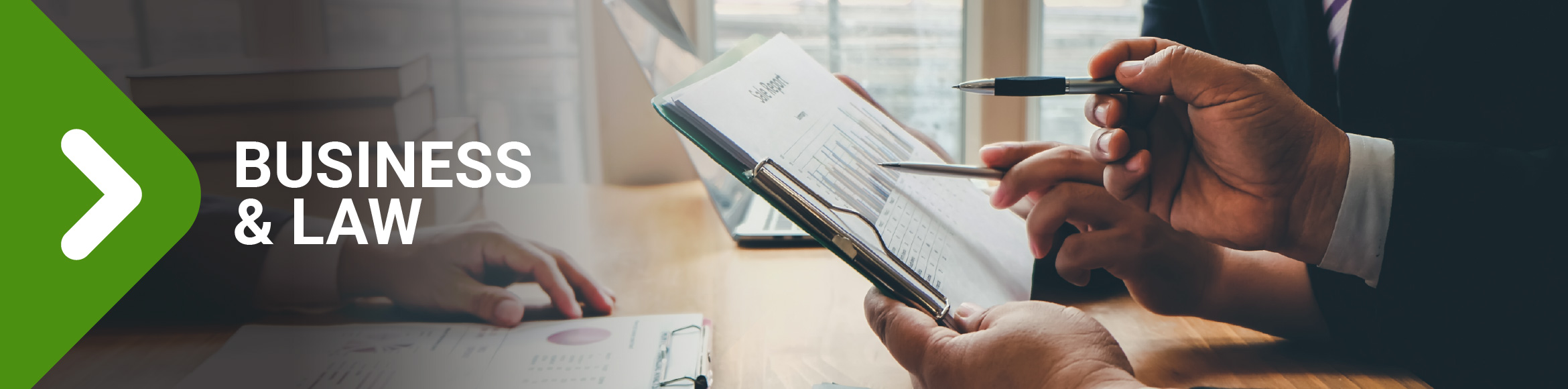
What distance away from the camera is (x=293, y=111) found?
0.60 meters

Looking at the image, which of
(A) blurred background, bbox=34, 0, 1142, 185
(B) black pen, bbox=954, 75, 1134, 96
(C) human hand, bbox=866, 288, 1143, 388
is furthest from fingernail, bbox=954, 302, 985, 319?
(A) blurred background, bbox=34, 0, 1142, 185

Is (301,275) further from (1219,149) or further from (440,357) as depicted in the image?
(1219,149)

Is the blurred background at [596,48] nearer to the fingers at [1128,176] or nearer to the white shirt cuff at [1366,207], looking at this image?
the fingers at [1128,176]

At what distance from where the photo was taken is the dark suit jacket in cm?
49

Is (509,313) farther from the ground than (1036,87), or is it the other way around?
(1036,87)

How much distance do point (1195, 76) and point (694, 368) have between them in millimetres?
359

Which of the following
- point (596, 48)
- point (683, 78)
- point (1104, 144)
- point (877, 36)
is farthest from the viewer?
point (877, 36)

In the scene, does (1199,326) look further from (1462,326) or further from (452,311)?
(452,311)

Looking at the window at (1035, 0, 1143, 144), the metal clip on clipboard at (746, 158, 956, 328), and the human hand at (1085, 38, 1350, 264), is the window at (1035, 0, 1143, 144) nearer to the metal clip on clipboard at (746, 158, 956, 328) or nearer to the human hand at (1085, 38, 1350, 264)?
the human hand at (1085, 38, 1350, 264)

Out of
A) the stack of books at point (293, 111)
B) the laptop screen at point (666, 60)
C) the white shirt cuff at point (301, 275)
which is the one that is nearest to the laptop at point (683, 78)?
the laptop screen at point (666, 60)

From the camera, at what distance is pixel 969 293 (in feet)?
1.76

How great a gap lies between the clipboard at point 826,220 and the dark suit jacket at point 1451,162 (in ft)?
1.00

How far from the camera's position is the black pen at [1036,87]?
49 centimetres

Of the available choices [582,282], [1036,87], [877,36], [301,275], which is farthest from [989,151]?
[877,36]
